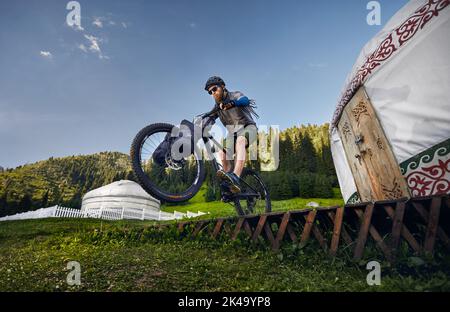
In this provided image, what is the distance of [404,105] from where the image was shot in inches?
143

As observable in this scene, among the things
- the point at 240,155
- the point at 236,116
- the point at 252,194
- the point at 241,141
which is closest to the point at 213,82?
the point at 236,116

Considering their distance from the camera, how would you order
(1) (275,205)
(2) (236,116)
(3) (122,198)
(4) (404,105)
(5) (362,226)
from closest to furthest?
(5) (362,226) < (4) (404,105) < (2) (236,116) < (1) (275,205) < (3) (122,198)

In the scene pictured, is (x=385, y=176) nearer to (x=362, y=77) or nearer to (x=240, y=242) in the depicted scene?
(x=362, y=77)

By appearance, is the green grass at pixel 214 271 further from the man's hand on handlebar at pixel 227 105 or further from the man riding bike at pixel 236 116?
the man's hand on handlebar at pixel 227 105

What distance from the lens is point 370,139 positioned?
4.34 m

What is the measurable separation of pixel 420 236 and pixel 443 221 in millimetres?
273

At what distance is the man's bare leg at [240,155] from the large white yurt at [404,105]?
7.18 feet

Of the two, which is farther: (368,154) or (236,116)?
(368,154)

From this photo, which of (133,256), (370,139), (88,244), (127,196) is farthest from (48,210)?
(370,139)

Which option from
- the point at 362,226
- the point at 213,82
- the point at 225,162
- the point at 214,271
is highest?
the point at 213,82

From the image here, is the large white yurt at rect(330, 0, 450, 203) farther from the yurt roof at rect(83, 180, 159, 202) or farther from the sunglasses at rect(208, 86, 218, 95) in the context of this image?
the yurt roof at rect(83, 180, 159, 202)

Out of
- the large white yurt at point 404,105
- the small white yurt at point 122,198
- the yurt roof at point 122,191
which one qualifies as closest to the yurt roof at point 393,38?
the large white yurt at point 404,105

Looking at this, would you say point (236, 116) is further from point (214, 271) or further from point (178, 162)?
point (214, 271)

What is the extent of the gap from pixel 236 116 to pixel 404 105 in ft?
7.80
